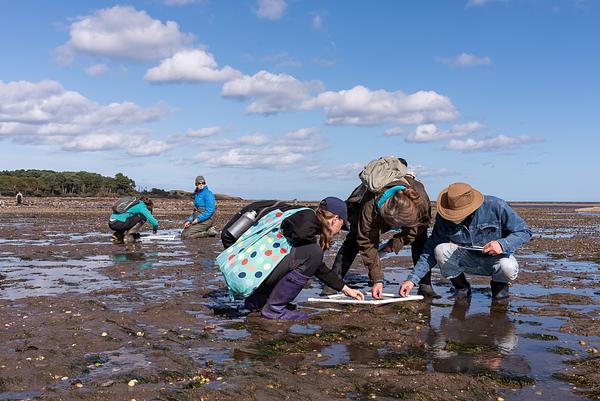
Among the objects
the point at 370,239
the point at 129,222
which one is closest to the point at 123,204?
the point at 129,222

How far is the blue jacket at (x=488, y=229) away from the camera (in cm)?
664

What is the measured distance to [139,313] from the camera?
637 cm

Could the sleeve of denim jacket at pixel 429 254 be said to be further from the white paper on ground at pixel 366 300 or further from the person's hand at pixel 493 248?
the person's hand at pixel 493 248

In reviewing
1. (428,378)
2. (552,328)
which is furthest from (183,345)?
(552,328)

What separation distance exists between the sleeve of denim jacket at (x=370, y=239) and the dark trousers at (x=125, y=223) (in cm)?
1000

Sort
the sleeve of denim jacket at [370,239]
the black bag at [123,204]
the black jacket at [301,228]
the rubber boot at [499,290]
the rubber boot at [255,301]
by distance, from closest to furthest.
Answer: the black jacket at [301,228] < the rubber boot at [255,301] < the sleeve of denim jacket at [370,239] < the rubber boot at [499,290] < the black bag at [123,204]

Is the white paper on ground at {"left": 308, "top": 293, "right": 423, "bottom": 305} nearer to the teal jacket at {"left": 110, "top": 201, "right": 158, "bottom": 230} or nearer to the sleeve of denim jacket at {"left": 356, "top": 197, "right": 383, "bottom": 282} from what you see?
the sleeve of denim jacket at {"left": 356, "top": 197, "right": 383, "bottom": 282}

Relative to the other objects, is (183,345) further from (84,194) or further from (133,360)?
(84,194)

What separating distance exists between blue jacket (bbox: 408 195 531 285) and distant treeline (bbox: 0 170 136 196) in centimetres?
7285

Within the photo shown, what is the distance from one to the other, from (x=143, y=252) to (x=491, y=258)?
8585mm

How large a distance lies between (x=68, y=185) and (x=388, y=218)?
263ft

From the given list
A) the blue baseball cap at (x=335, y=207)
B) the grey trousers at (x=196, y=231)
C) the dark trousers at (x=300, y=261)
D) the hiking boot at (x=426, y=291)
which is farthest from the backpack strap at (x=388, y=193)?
the grey trousers at (x=196, y=231)

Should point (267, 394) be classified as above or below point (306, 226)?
below

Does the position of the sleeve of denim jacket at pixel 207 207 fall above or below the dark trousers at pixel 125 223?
above
